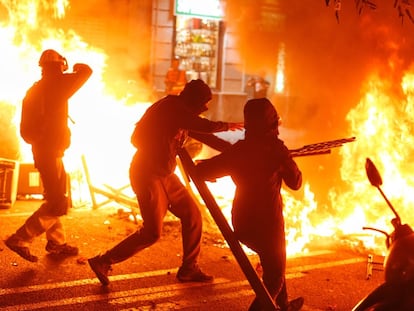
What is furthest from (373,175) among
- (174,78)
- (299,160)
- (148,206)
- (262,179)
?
(174,78)

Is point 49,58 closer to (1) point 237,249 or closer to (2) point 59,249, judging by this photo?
(2) point 59,249

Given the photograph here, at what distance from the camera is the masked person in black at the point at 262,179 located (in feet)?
13.0

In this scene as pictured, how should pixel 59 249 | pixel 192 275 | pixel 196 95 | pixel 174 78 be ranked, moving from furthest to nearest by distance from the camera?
1. pixel 174 78
2. pixel 59 249
3. pixel 192 275
4. pixel 196 95

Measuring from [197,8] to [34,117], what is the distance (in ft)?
40.4

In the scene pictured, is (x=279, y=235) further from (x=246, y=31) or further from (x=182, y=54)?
(x=182, y=54)

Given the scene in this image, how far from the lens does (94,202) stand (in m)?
8.34

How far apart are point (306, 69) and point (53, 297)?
22.9 feet

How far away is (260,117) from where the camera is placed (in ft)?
13.0

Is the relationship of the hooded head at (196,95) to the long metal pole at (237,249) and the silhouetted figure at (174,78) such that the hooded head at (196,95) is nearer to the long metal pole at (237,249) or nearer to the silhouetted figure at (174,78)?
the long metal pole at (237,249)

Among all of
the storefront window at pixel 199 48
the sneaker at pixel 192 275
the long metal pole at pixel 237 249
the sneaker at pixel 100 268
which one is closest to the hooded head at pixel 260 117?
the long metal pole at pixel 237 249

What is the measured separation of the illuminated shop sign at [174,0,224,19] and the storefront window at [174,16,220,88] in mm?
1157

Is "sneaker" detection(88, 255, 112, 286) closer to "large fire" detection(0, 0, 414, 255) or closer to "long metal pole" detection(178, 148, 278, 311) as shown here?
"long metal pole" detection(178, 148, 278, 311)

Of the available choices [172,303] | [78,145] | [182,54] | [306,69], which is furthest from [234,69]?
[172,303]

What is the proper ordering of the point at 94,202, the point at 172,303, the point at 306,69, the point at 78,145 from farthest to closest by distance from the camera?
the point at 306,69 → the point at 78,145 → the point at 94,202 → the point at 172,303
